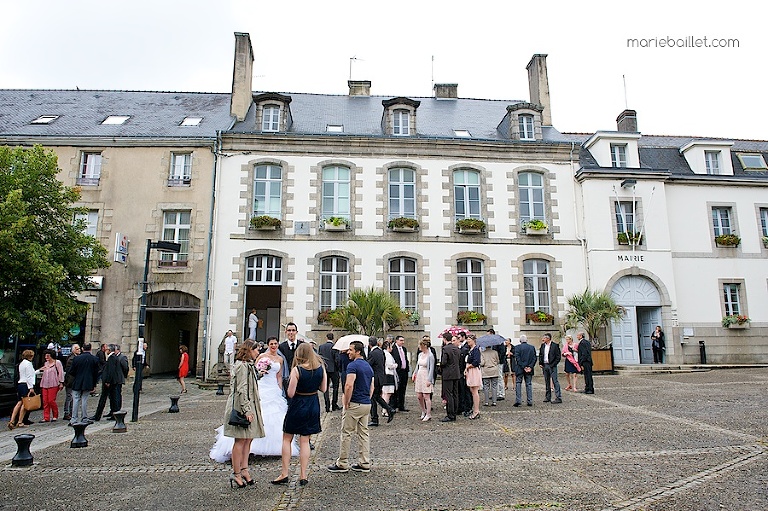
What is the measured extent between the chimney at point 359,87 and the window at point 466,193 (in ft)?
22.2

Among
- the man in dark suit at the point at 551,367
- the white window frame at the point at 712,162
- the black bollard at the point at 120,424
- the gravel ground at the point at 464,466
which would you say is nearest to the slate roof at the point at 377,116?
the white window frame at the point at 712,162

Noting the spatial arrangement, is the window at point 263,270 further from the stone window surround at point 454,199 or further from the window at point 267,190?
the stone window surround at point 454,199

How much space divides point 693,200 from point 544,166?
600cm

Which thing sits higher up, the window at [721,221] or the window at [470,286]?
the window at [721,221]

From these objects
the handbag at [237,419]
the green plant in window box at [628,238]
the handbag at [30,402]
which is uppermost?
the green plant in window box at [628,238]

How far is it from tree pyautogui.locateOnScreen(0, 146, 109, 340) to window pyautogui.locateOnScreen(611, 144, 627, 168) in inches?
691

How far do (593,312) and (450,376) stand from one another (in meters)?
10.3

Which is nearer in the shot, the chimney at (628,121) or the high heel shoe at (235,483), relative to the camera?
the high heel shoe at (235,483)

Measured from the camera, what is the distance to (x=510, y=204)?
19922 millimetres

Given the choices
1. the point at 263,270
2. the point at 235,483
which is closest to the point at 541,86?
the point at 263,270

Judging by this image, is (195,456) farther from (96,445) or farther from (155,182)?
(155,182)

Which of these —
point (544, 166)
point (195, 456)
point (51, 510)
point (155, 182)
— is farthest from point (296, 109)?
point (51, 510)

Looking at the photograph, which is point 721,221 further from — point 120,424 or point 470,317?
point 120,424

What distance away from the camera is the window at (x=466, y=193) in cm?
1986
